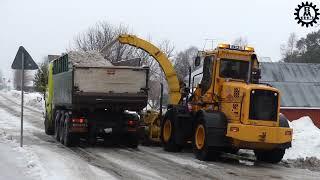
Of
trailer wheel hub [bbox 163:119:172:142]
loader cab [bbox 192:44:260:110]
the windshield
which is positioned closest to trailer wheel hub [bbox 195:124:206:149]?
loader cab [bbox 192:44:260:110]

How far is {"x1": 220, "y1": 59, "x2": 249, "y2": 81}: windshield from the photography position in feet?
52.2

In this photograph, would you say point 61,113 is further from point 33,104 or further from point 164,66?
point 33,104

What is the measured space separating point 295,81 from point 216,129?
28.8 metres

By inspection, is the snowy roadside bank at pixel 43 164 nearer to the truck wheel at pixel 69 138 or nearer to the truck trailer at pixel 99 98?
the truck wheel at pixel 69 138

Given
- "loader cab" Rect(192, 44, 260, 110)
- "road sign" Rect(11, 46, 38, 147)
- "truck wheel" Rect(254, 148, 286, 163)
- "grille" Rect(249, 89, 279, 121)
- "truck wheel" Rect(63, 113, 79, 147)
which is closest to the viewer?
"grille" Rect(249, 89, 279, 121)

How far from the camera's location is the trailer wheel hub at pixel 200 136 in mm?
15323

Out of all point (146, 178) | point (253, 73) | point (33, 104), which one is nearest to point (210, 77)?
point (253, 73)

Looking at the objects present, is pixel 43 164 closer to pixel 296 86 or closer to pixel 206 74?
pixel 206 74

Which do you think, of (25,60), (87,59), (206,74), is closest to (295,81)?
(87,59)

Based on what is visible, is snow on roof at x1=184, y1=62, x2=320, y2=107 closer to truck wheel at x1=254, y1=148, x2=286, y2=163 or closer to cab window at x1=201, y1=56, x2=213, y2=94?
cab window at x1=201, y1=56, x2=213, y2=94

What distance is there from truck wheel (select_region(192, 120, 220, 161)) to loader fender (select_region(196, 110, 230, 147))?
0.14 meters

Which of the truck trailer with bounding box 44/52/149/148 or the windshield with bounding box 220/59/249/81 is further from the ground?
the windshield with bounding box 220/59/249/81

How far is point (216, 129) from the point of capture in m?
14.7

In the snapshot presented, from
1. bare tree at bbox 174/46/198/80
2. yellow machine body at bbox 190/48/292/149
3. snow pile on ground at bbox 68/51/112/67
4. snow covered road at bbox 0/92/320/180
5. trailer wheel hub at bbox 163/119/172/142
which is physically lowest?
snow covered road at bbox 0/92/320/180
